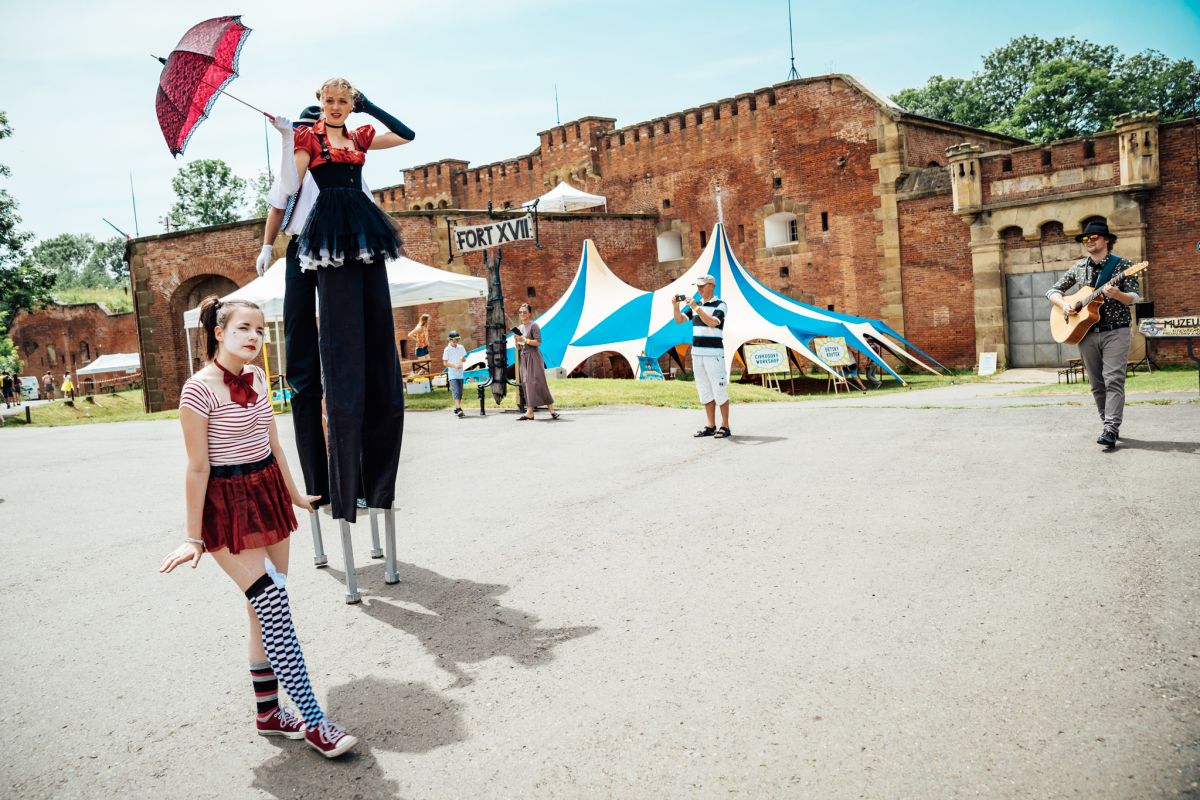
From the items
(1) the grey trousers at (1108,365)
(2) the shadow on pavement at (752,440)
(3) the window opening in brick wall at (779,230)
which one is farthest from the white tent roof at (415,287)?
(3) the window opening in brick wall at (779,230)

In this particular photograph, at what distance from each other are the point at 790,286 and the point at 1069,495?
77.2ft

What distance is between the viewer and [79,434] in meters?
15.1

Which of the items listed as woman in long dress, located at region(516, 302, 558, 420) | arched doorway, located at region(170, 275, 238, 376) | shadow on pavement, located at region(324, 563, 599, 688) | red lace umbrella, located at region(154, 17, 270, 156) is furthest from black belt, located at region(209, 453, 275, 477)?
arched doorway, located at region(170, 275, 238, 376)

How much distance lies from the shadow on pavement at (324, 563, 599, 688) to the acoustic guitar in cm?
581

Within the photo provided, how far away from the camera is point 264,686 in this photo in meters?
3.05

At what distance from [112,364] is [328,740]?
188ft

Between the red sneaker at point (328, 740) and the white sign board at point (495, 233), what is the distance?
33.1 ft

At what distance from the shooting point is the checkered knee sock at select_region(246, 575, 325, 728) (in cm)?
291

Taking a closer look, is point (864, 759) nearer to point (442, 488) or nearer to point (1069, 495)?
point (1069, 495)

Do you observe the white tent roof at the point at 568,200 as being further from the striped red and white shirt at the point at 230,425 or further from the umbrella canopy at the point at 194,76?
the striped red and white shirt at the point at 230,425

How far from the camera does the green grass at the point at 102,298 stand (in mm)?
57750

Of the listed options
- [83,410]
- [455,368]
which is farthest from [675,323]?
[83,410]

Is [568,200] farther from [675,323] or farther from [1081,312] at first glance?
[1081,312]

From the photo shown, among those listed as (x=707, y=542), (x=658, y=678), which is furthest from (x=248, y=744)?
(x=707, y=542)
